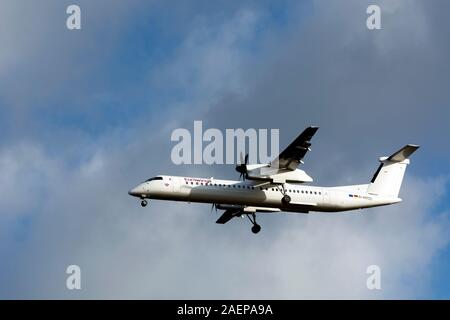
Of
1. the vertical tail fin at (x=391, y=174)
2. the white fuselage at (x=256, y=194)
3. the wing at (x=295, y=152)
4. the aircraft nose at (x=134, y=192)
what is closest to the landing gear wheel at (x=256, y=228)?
the white fuselage at (x=256, y=194)

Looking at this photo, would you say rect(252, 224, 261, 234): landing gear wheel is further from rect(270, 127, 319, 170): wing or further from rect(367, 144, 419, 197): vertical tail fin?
rect(367, 144, 419, 197): vertical tail fin

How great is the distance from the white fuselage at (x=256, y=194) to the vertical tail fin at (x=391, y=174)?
557mm

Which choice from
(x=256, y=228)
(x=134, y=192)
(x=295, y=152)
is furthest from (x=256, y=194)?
(x=134, y=192)

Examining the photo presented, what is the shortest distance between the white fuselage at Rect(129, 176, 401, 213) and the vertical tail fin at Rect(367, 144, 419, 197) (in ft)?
1.83

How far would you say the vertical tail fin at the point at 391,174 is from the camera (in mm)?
57906

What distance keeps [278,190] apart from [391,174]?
8681 millimetres

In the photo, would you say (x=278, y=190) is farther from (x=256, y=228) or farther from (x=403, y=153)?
(x=403, y=153)

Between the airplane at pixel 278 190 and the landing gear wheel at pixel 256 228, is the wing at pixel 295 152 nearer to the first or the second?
the airplane at pixel 278 190

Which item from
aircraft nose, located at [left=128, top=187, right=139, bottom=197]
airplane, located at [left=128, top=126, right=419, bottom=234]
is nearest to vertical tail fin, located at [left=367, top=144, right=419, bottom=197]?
airplane, located at [left=128, top=126, right=419, bottom=234]

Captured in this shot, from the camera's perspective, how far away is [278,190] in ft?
180

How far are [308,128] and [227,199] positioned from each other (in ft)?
22.1

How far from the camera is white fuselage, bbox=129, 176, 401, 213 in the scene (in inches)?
2074
